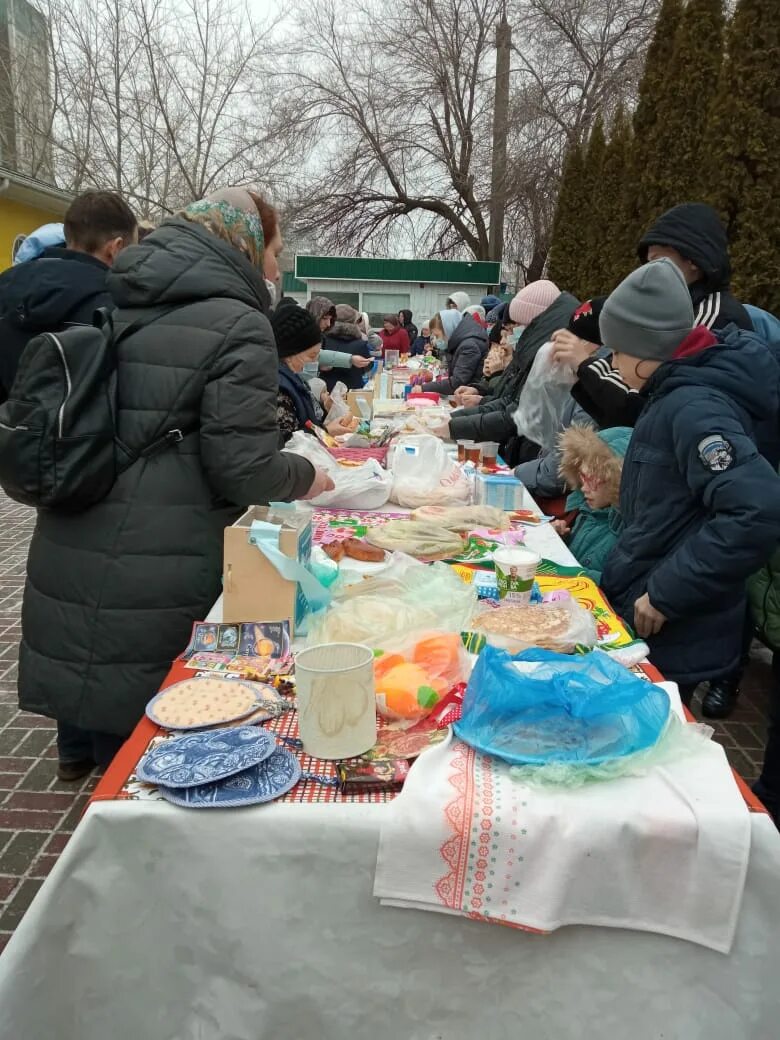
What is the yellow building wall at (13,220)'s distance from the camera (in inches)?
485

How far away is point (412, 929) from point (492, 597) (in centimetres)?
98

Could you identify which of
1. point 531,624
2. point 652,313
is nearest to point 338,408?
point 652,313

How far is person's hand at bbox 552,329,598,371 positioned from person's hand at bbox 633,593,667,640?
5.61 feet

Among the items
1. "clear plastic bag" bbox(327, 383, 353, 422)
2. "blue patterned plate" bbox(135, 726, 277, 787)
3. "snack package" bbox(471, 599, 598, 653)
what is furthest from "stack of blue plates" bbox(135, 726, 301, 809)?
"clear plastic bag" bbox(327, 383, 353, 422)

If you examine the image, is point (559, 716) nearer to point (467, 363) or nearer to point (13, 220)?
point (467, 363)

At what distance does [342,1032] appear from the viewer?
4.00 ft

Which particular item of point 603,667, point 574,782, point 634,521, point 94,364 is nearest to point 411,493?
point 634,521

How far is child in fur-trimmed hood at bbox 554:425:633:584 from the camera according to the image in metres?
2.69

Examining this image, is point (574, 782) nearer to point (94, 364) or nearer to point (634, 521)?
point (634, 521)

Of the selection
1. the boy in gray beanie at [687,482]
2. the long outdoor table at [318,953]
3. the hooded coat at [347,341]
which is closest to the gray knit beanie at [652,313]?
the boy in gray beanie at [687,482]

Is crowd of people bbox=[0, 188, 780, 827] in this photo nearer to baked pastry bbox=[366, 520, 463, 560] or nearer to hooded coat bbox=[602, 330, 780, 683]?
hooded coat bbox=[602, 330, 780, 683]

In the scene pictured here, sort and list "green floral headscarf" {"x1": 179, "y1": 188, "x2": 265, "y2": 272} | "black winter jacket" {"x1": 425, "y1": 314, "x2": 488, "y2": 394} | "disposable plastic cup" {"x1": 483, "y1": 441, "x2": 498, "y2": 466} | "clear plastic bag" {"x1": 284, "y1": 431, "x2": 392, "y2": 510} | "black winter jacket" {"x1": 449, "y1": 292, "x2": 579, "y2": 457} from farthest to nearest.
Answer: "black winter jacket" {"x1": 425, "y1": 314, "x2": 488, "y2": 394} → "black winter jacket" {"x1": 449, "y1": 292, "x2": 579, "y2": 457} → "disposable plastic cup" {"x1": 483, "y1": 441, "x2": 498, "y2": 466} → "clear plastic bag" {"x1": 284, "y1": 431, "x2": 392, "y2": 510} → "green floral headscarf" {"x1": 179, "y1": 188, "x2": 265, "y2": 272}

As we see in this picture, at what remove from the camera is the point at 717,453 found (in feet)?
6.21

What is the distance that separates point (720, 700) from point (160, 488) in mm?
2759
